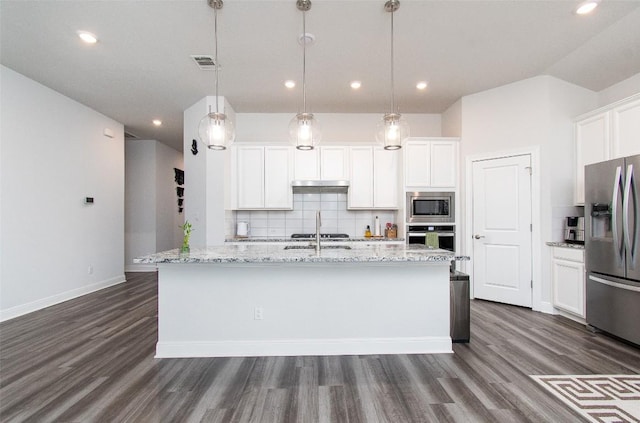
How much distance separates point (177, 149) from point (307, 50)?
557 centimetres

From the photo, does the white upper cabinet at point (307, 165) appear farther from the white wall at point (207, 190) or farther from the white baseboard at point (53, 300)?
the white baseboard at point (53, 300)

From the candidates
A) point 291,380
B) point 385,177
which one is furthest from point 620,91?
point 291,380

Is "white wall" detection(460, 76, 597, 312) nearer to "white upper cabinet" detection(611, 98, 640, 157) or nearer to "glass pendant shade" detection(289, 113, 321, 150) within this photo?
"white upper cabinet" detection(611, 98, 640, 157)

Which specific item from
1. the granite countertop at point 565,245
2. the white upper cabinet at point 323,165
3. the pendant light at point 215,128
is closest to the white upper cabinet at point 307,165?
the white upper cabinet at point 323,165

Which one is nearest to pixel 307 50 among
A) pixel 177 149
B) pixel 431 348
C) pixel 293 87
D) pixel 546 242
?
pixel 293 87

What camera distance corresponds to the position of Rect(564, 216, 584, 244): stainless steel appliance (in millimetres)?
3811

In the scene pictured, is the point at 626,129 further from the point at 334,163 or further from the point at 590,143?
the point at 334,163

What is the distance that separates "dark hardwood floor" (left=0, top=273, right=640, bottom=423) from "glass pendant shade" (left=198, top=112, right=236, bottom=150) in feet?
6.04

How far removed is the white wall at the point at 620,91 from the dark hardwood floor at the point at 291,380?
2.79 m

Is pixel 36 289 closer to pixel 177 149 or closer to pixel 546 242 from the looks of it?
pixel 177 149

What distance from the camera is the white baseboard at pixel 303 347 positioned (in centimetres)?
266

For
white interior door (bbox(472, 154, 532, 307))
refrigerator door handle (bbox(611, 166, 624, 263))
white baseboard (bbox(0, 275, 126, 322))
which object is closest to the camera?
refrigerator door handle (bbox(611, 166, 624, 263))

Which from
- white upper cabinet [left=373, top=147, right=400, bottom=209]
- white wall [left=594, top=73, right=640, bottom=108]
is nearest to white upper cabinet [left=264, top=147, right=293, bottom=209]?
white upper cabinet [left=373, top=147, right=400, bottom=209]

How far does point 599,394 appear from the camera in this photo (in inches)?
81.7
